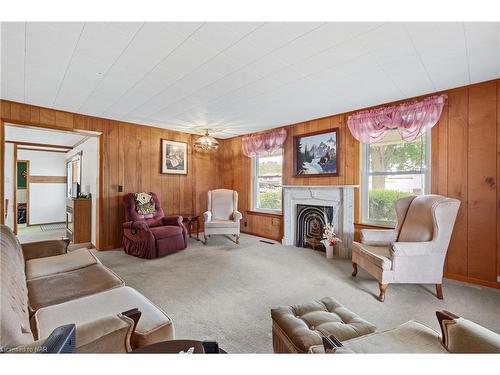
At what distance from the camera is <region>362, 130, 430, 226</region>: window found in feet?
10.2

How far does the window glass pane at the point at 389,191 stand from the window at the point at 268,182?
6.01 ft

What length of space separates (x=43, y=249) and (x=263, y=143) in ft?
12.4

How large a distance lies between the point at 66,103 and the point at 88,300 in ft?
10.3

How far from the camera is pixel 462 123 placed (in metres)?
2.72

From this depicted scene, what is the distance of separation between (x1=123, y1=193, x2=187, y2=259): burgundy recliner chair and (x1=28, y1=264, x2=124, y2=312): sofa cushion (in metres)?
1.57

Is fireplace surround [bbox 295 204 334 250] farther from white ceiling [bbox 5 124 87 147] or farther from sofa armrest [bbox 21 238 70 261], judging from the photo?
white ceiling [bbox 5 124 87 147]

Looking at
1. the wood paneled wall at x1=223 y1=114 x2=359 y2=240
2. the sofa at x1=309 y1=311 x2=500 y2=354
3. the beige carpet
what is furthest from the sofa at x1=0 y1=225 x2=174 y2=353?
the wood paneled wall at x1=223 y1=114 x2=359 y2=240

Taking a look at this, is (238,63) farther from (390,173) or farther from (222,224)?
(222,224)

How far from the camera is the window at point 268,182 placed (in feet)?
16.2

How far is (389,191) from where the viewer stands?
11.1 ft

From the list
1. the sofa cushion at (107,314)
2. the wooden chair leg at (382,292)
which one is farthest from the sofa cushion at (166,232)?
the wooden chair leg at (382,292)

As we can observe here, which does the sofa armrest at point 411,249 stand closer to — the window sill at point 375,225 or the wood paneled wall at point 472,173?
the wood paneled wall at point 472,173

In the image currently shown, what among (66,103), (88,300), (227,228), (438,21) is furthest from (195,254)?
(438,21)

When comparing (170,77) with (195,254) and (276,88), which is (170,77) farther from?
(195,254)
